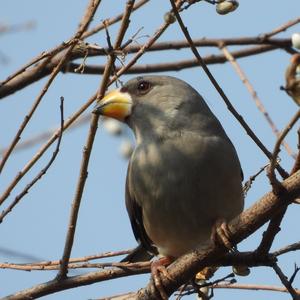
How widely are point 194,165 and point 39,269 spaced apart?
1.07m

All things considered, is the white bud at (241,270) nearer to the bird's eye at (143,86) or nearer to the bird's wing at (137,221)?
the bird's wing at (137,221)

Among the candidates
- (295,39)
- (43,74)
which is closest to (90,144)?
(295,39)

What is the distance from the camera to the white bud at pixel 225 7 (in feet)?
12.2

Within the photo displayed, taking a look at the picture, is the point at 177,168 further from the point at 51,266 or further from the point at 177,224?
the point at 51,266

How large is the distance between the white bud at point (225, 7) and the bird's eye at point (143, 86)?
107 centimetres

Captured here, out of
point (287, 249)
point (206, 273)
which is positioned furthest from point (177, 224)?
point (287, 249)

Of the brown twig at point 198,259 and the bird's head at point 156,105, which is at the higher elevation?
the bird's head at point 156,105

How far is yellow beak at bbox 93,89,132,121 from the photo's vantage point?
14.2 feet

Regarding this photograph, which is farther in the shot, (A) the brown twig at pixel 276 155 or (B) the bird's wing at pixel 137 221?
(B) the bird's wing at pixel 137 221

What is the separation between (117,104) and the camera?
4.47 meters

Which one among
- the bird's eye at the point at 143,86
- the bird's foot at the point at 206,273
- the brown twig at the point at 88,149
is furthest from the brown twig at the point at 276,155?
the bird's eye at the point at 143,86

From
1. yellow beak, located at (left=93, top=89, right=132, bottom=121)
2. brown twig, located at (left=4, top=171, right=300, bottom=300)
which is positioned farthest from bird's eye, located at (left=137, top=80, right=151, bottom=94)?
brown twig, located at (left=4, top=171, right=300, bottom=300)

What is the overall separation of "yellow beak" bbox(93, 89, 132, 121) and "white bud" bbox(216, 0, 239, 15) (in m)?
0.93

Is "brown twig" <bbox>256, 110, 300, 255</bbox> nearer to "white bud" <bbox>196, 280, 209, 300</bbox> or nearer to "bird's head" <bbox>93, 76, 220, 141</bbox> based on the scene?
"white bud" <bbox>196, 280, 209, 300</bbox>
